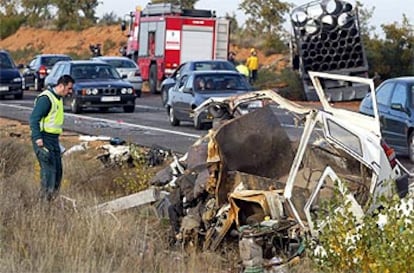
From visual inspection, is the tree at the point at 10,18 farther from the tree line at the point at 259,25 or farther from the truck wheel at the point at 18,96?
the truck wheel at the point at 18,96

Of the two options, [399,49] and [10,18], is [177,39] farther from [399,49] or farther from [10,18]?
[10,18]

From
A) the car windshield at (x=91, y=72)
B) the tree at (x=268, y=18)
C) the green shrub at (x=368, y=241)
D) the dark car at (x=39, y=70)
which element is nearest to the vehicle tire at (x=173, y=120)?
the car windshield at (x=91, y=72)

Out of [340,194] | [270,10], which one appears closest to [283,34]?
[270,10]

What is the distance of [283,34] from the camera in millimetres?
58656

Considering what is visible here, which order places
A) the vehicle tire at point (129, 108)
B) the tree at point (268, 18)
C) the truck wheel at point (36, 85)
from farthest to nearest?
1. the tree at point (268, 18)
2. the truck wheel at point (36, 85)
3. the vehicle tire at point (129, 108)

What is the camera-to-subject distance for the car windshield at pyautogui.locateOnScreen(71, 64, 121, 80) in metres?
31.5

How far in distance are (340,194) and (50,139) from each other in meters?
5.46

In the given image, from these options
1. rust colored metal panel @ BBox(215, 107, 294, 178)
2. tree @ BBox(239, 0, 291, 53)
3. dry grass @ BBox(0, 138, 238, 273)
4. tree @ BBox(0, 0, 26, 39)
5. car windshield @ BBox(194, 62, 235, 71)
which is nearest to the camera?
dry grass @ BBox(0, 138, 238, 273)

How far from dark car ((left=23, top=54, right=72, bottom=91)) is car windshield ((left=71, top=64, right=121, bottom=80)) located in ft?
45.3

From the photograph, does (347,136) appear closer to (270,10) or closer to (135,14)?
(135,14)

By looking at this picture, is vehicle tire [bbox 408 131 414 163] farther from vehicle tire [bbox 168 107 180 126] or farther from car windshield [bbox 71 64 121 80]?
car windshield [bbox 71 64 121 80]

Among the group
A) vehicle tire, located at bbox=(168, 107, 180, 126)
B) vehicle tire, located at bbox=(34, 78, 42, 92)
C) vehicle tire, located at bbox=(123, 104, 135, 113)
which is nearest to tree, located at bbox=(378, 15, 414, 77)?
vehicle tire, located at bbox=(123, 104, 135, 113)

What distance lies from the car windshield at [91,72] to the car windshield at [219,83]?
6.37 meters

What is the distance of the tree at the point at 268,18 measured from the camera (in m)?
57.6
